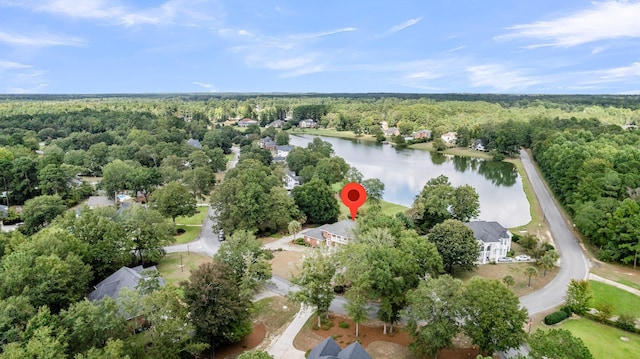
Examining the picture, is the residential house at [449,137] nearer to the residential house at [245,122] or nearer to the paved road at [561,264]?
the paved road at [561,264]

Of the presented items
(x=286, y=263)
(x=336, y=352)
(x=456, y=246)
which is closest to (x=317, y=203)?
(x=286, y=263)

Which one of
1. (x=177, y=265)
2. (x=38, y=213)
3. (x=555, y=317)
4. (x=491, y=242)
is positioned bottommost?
(x=177, y=265)

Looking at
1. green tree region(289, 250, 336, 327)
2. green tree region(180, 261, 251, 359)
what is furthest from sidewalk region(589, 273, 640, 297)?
green tree region(180, 261, 251, 359)

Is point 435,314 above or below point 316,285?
above

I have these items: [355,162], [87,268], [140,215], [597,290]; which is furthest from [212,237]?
[355,162]

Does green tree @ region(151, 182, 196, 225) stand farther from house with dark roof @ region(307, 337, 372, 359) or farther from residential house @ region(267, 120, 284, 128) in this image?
residential house @ region(267, 120, 284, 128)

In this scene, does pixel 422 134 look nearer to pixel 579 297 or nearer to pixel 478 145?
pixel 478 145

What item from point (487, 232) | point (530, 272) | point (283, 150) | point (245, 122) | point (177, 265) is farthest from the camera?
point (245, 122)
